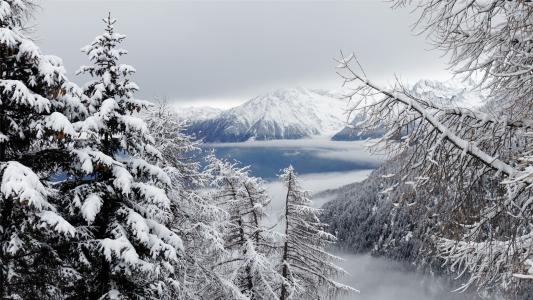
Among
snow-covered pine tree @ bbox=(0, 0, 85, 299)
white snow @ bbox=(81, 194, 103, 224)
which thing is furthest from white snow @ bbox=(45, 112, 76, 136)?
white snow @ bbox=(81, 194, 103, 224)

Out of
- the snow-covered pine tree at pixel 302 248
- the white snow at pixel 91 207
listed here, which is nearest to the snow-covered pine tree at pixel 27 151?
the white snow at pixel 91 207

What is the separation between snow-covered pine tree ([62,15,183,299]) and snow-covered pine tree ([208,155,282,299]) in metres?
7.17

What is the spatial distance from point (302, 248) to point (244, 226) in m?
2.86

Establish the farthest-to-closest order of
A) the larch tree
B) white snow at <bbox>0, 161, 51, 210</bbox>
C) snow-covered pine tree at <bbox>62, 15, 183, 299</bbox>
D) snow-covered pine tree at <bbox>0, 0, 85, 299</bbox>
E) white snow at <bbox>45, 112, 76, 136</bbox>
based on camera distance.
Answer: snow-covered pine tree at <bbox>62, 15, 183, 299</bbox> < white snow at <bbox>45, 112, 76, 136</bbox> < snow-covered pine tree at <bbox>0, 0, 85, 299</bbox> < white snow at <bbox>0, 161, 51, 210</bbox> < the larch tree

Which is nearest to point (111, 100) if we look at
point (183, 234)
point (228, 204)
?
point (183, 234)

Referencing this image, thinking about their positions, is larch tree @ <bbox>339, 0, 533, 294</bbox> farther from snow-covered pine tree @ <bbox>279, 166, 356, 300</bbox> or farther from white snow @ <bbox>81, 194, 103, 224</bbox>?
snow-covered pine tree @ <bbox>279, 166, 356, 300</bbox>

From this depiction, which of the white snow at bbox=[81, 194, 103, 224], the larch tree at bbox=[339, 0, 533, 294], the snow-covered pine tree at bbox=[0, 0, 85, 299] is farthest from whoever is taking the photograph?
the white snow at bbox=[81, 194, 103, 224]

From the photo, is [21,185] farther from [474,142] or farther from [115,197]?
[474,142]

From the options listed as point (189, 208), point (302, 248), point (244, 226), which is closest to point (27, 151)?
point (189, 208)

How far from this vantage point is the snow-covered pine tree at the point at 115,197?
8062mm

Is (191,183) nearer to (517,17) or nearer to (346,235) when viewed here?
(517,17)

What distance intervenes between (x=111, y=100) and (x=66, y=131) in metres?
2.05

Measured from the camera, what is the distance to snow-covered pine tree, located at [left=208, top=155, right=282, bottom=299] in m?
16.5

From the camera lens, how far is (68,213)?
8.43 metres
